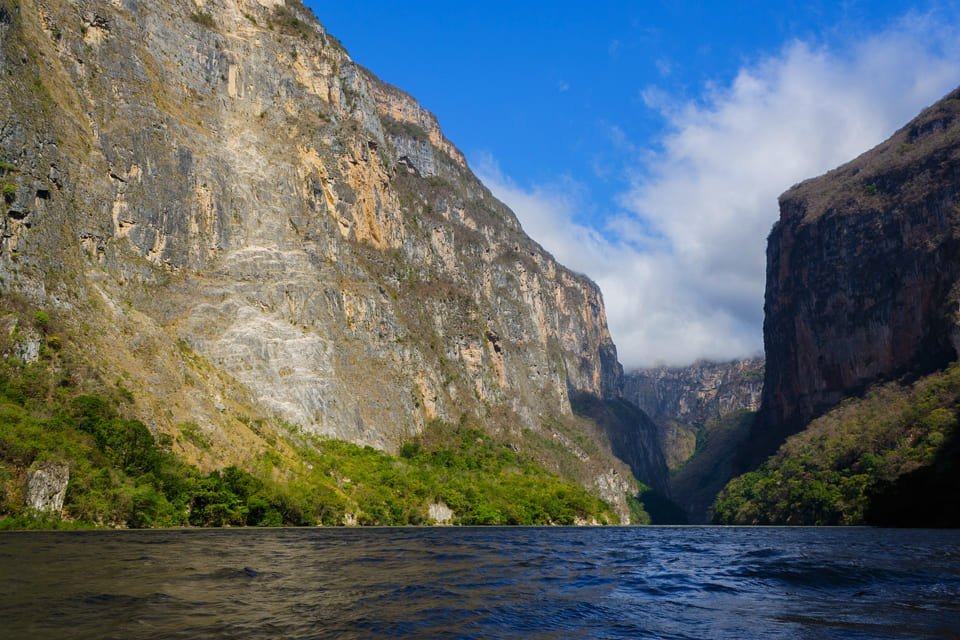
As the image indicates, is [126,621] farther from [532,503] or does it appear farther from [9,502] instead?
[532,503]

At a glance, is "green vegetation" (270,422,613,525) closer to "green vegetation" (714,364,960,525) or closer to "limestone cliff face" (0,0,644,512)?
"limestone cliff face" (0,0,644,512)

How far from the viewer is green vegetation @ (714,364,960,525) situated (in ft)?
377

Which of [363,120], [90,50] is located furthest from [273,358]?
[363,120]

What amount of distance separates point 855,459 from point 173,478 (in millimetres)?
132524

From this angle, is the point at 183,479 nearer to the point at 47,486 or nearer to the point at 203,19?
the point at 47,486

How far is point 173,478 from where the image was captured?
213 feet

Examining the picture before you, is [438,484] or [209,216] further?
[438,484]

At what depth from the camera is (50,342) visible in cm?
6550

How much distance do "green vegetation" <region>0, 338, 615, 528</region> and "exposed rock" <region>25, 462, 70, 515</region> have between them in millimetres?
556

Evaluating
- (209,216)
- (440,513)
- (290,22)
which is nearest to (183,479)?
(440,513)

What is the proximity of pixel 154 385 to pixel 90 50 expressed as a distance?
5902cm

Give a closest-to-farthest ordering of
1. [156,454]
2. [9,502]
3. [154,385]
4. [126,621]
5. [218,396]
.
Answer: [126,621] < [9,502] < [156,454] < [154,385] < [218,396]

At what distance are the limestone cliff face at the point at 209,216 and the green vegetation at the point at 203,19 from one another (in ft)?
1.34

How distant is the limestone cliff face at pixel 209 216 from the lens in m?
77.0
